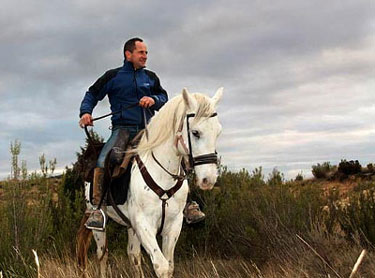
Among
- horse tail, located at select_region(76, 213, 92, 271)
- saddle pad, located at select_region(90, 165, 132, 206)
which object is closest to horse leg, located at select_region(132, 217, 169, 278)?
saddle pad, located at select_region(90, 165, 132, 206)

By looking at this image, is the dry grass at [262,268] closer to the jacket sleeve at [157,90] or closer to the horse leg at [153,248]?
the horse leg at [153,248]

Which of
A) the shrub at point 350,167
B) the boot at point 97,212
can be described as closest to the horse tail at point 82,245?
the boot at point 97,212

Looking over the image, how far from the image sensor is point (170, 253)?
511cm

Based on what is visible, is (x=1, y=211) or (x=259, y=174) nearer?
(x=1, y=211)

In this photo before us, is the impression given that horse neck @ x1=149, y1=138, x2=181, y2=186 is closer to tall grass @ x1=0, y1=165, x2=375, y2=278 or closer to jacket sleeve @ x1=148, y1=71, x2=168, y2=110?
jacket sleeve @ x1=148, y1=71, x2=168, y2=110

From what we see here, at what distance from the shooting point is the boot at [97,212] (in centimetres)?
536

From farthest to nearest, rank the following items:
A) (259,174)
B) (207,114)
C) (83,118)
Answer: (259,174), (83,118), (207,114)

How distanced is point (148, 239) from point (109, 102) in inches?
77.0

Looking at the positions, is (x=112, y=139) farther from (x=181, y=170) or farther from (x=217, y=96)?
(x=217, y=96)

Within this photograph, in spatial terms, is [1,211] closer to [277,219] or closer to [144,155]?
[144,155]

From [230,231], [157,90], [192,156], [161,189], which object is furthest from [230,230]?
[192,156]

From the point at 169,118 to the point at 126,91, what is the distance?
1064 mm

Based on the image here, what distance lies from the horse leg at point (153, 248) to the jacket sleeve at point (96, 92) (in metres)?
1.77

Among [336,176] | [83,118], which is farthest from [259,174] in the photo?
[336,176]
